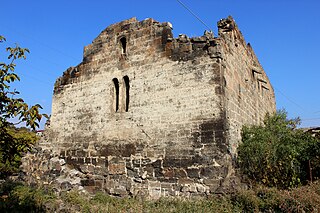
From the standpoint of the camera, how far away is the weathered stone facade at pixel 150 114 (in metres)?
8.62

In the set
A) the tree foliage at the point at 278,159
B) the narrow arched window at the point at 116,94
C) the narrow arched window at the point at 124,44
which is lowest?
the tree foliage at the point at 278,159

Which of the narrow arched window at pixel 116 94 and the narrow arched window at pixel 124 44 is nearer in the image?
the narrow arched window at pixel 116 94

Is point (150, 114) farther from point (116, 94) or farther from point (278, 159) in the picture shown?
point (278, 159)

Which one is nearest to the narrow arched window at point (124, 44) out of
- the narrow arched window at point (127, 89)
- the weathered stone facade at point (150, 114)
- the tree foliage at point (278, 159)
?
the weathered stone facade at point (150, 114)

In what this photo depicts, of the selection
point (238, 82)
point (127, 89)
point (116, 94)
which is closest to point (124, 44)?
point (127, 89)

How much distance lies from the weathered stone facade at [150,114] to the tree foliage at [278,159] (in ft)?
2.07

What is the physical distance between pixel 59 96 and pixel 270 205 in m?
9.79

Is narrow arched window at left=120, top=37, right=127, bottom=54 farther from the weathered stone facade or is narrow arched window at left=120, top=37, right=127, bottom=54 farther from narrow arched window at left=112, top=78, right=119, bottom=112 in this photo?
narrow arched window at left=112, top=78, right=119, bottom=112

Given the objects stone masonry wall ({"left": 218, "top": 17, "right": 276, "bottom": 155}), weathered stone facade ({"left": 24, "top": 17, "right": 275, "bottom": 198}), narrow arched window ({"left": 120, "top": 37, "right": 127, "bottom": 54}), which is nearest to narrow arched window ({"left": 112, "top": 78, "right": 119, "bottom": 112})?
weathered stone facade ({"left": 24, "top": 17, "right": 275, "bottom": 198})

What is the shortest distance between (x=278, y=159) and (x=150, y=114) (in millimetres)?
4308

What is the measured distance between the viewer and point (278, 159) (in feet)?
29.3

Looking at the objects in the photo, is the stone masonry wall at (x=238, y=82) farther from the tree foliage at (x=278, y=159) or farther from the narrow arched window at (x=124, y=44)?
the narrow arched window at (x=124, y=44)

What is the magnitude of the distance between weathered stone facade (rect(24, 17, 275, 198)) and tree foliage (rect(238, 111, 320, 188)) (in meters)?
0.63

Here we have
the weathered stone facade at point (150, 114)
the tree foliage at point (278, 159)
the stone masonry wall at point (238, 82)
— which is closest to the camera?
the weathered stone facade at point (150, 114)
